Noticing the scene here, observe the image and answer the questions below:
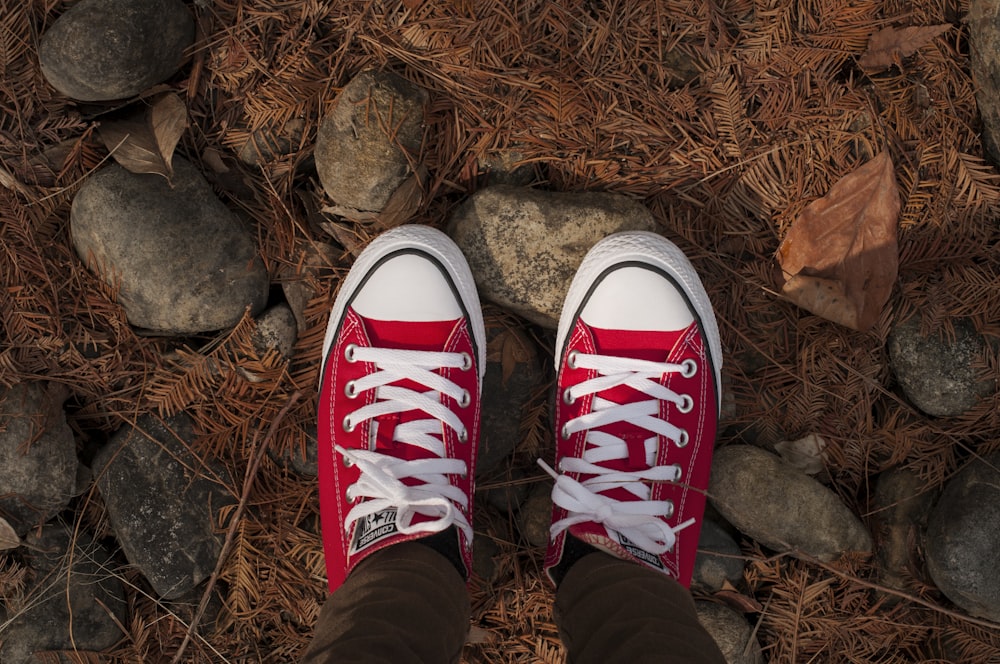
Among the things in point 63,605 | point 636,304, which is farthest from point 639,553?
point 63,605

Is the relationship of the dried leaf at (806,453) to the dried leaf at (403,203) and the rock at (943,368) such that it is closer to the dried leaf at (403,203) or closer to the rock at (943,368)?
the rock at (943,368)

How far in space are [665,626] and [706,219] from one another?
121 centimetres

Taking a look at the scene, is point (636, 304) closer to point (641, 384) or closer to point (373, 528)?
point (641, 384)

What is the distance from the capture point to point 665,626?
4.75 feet

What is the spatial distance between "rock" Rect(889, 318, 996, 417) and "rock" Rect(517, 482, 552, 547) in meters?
1.16

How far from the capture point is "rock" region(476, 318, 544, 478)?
2145 mm

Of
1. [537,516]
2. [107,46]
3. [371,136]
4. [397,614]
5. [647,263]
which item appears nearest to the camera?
[397,614]

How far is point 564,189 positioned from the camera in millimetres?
2066

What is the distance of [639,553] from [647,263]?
2.77 ft

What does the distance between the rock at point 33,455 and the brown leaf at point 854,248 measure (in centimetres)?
226

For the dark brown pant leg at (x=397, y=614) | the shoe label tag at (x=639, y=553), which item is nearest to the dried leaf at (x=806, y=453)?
the shoe label tag at (x=639, y=553)

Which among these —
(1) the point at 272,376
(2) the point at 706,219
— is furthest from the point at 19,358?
(2) the point at 706,219

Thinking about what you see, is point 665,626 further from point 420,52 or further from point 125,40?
point 125,40

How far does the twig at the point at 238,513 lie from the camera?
6.55ft
